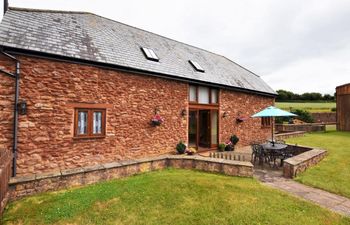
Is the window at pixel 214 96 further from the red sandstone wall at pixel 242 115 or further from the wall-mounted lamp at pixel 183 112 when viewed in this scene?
the wall-mounted lamp at pixel 183 112

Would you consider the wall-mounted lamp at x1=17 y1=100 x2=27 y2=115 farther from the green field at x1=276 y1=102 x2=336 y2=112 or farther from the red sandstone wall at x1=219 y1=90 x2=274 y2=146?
the green field at x1=276 y1=102 x2=336 y2=112

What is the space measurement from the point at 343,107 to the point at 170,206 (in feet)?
80.4

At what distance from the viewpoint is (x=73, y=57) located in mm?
6766

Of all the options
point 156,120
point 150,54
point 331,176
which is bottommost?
point 331,176

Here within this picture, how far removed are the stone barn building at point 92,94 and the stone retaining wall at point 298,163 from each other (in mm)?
4722

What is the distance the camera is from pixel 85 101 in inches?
278

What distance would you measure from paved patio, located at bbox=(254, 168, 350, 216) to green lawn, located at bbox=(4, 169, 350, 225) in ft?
1.56

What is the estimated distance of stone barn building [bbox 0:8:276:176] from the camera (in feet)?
19.5

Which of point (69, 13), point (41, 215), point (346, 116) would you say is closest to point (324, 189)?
point (41, 215)

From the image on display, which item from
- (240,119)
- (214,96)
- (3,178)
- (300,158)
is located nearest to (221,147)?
(240,119)

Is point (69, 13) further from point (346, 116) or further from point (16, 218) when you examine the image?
point (346, 116)

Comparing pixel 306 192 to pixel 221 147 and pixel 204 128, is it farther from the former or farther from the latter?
pixel 204 128

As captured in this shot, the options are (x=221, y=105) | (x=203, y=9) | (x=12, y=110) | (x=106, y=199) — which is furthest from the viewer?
(x=221, y=105)

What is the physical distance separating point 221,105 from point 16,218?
10409mm
